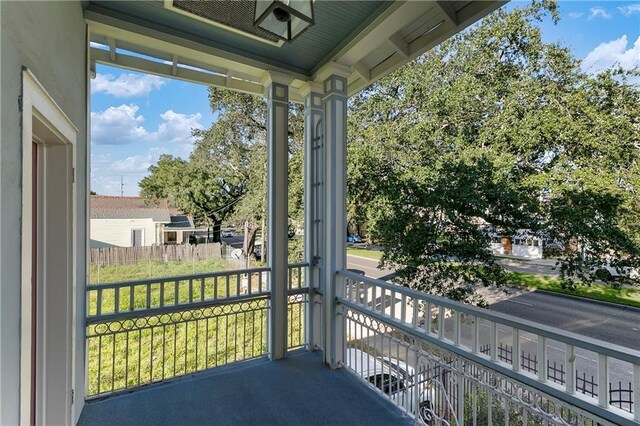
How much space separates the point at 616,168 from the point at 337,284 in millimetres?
3878

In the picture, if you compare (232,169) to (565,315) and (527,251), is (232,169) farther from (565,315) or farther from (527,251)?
(565,315)

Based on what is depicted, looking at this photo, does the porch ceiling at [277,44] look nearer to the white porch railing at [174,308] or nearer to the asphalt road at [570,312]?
the white porch railing at [174,308]

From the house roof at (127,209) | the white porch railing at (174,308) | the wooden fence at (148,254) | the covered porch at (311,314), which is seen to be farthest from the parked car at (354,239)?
the house roof at (127,209)

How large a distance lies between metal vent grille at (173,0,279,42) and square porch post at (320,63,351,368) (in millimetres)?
1211

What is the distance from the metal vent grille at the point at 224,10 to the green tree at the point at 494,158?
3.56 meters

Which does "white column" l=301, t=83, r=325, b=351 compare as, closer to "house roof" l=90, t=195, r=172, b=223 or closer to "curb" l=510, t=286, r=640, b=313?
"house roof" l=90, t=195, r=172, b=223

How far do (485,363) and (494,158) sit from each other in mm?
3716

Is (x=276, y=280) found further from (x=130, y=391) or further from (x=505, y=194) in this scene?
(x=505, y=194)

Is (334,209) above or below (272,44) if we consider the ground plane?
below

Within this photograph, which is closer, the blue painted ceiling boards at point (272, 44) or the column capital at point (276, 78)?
the blue painted ceiling boards at point (272, 44)

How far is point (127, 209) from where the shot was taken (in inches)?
136

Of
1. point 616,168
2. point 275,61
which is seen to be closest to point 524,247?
point 616,168

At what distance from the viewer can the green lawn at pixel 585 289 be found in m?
3.57

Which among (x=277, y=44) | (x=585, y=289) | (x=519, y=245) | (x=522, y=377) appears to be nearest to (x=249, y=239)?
(x=277, y=44)
